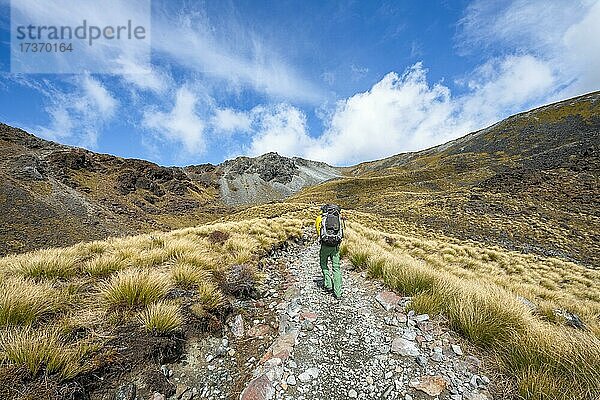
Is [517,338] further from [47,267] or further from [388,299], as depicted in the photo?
[47,267]

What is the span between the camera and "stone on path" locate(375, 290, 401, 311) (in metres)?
5.69

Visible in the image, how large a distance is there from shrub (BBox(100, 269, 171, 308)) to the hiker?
3.65 meters

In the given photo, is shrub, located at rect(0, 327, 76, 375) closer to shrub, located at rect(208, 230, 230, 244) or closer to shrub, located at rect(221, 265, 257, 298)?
shrub, located at rect(221, 265, 257, 298)

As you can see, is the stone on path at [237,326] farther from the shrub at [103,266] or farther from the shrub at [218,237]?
the shrub at [218,237]

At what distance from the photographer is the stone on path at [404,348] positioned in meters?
4.12

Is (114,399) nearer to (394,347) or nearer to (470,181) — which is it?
(394,347)

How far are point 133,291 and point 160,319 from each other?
921mm

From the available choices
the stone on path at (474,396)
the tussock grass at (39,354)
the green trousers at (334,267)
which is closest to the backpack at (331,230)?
the green trousers at (334,267)

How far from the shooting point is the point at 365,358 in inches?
162

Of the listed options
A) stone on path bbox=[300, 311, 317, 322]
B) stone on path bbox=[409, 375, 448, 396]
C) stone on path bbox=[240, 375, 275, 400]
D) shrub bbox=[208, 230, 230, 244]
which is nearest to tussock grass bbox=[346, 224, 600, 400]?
stone on path bbox=[409, 375, 448, 396]

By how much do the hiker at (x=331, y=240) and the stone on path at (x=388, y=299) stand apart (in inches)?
37.4

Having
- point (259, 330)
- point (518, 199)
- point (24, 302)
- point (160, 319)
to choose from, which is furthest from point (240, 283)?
point (518, 199)

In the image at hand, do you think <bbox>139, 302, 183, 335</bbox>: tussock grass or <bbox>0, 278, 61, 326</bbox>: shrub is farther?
<bbox>139, 302, 183, 335</bbox>: tussock grass

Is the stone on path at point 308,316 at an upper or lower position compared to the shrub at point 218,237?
lower
